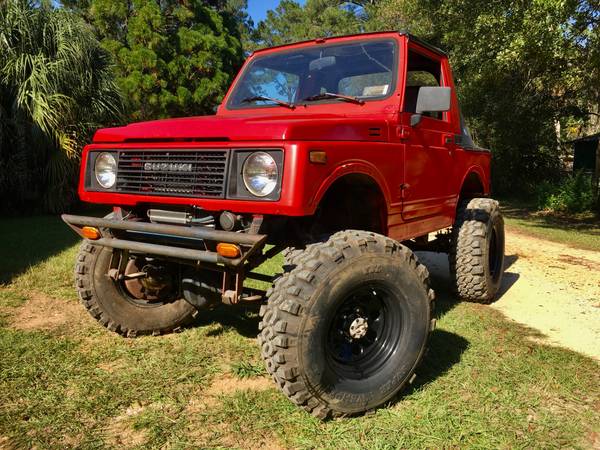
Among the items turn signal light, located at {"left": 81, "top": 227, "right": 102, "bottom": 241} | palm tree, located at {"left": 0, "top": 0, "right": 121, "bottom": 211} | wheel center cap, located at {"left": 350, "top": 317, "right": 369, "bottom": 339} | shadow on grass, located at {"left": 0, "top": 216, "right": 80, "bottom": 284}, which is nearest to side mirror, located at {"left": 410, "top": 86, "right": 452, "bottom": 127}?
wheel center cap, located at {"left": 350, "top": 317, "right": 369, "bottom": 339}

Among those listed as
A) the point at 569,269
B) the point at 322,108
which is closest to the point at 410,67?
the point at 322,108

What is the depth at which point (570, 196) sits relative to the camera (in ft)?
47.1

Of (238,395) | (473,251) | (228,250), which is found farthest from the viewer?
(473,251)

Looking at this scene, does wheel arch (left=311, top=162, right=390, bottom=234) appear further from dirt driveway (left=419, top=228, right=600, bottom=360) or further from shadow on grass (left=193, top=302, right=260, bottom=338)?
dirt driveway (left=419, top=228, right=600, bottom=360)

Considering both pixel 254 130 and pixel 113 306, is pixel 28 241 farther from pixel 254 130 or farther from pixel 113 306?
pixel 254 130

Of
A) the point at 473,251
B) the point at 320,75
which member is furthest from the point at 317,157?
the point at 473,251

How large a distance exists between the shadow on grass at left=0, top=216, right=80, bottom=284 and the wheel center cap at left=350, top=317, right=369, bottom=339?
164 inches

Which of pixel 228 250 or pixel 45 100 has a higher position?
pixel 45 100

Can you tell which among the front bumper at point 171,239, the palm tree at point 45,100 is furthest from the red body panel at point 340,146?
the palm tree at point 45,100

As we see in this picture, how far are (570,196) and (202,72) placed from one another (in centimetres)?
1148

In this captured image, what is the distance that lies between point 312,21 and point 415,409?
96.9 ft

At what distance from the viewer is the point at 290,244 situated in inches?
122

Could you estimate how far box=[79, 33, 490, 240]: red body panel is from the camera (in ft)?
8.29

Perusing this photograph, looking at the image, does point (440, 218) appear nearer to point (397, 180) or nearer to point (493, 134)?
point (397, 180)
